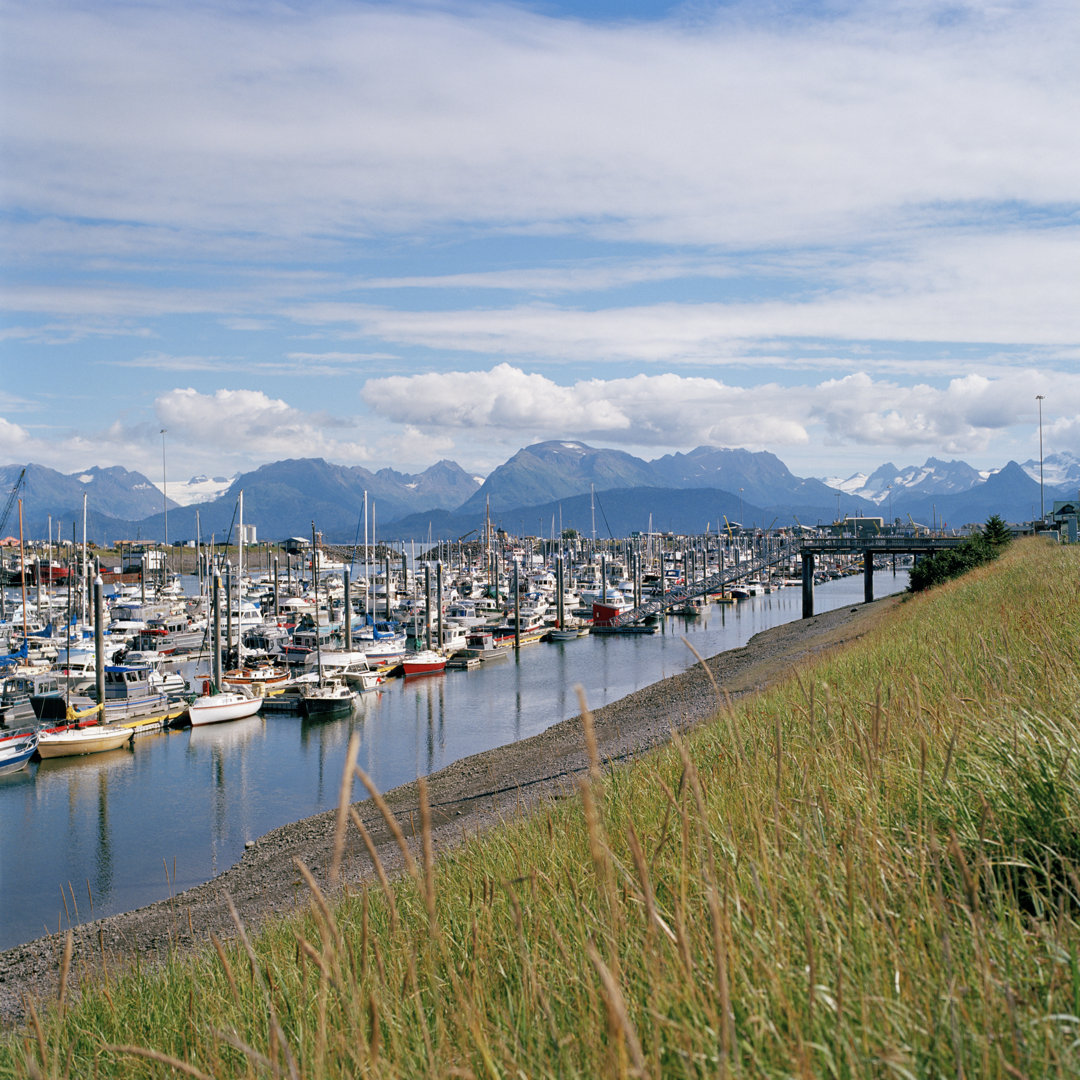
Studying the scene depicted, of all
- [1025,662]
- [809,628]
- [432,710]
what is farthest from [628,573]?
[1025,662]

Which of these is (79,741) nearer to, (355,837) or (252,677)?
(252,677)

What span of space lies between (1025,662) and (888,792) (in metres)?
2.78

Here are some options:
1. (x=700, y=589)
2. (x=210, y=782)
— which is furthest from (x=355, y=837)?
(x=700, y=589)

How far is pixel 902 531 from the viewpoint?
72.5 metres

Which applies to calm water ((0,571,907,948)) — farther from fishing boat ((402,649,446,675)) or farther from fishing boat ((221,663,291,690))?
fishing boat ((221,663,291,690))

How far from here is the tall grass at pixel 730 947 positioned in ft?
6.03

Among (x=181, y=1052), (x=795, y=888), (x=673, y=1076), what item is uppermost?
(x=795, y=888)

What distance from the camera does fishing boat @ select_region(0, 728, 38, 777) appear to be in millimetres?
27312

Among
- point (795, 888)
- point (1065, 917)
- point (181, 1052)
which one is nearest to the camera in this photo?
point (1065, 917)

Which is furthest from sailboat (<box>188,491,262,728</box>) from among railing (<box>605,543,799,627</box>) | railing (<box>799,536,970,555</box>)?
railing (<box>799,536,970,555</box>)

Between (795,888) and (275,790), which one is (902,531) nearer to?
(275,790)

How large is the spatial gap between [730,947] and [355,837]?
16.4 meters

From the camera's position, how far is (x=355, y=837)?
17344mm

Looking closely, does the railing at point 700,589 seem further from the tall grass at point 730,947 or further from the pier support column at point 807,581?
the tall grass at point 730,947
